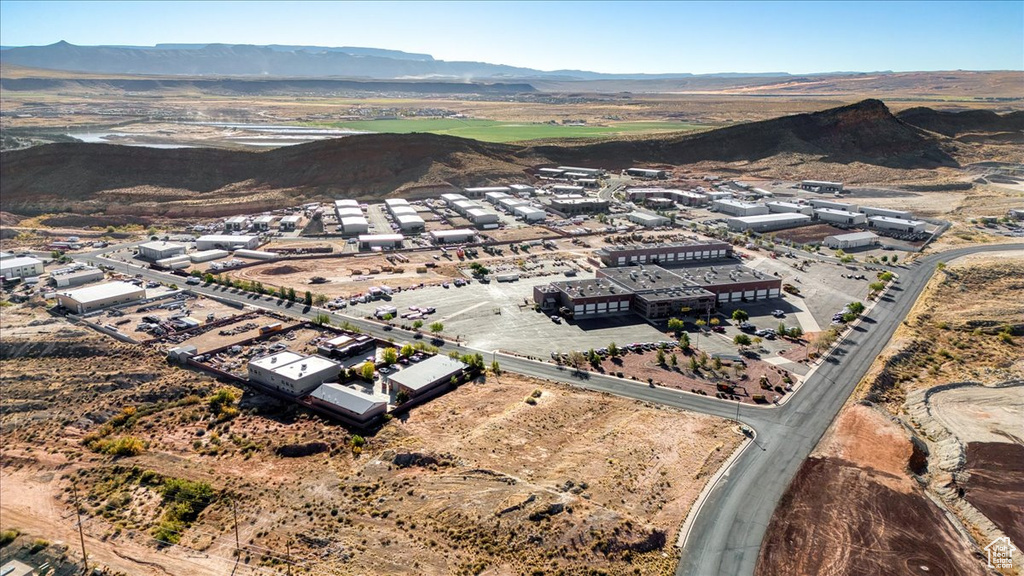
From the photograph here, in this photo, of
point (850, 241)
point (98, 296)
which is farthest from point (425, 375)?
point (850, 241)

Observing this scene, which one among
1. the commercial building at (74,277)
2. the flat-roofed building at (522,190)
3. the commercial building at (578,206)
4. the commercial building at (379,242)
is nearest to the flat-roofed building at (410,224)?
the commercial building at (379,242)

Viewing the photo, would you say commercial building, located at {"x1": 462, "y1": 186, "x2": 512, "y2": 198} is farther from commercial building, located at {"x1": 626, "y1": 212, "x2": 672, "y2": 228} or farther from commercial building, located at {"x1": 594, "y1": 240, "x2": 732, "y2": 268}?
commercial building, located at {"x1": 594, "y1": 240, "x2": 732, "y2": 268}

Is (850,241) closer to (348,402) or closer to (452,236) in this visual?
(452,236)

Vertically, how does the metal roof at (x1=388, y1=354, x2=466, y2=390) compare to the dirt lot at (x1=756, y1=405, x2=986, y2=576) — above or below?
above

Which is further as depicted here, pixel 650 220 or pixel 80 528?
pixel 650 220

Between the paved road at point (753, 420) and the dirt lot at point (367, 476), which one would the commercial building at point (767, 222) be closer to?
the paved road at point (753, 420)

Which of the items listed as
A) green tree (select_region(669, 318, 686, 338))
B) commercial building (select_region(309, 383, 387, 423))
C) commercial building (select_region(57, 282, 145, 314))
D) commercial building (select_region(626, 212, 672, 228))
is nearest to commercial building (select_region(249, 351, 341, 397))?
commercial building (select_region(309, 383, 387, 423))
